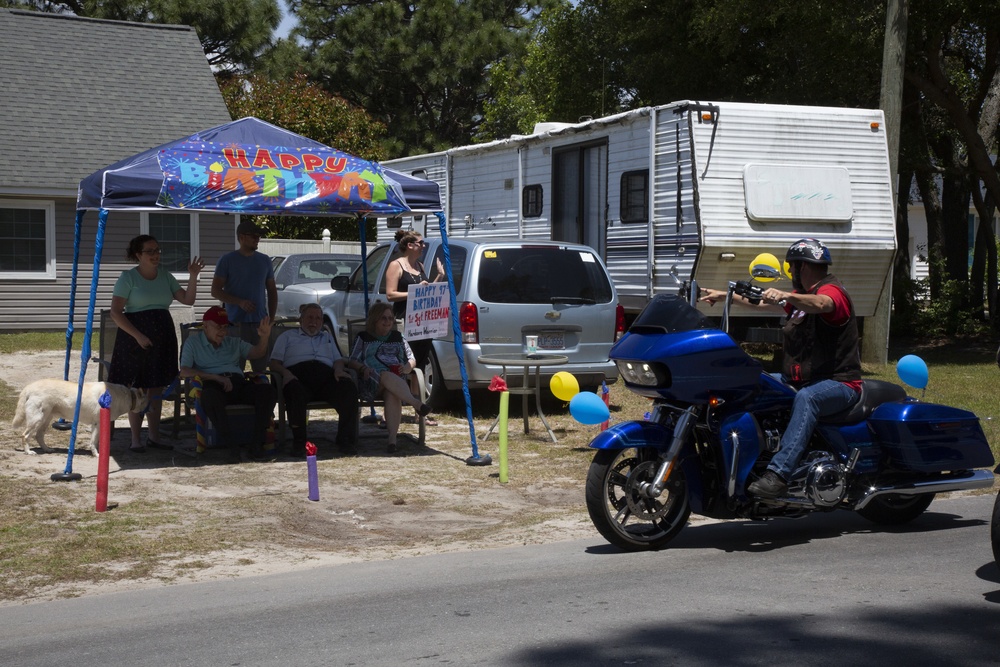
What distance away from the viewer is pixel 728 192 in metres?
14.5

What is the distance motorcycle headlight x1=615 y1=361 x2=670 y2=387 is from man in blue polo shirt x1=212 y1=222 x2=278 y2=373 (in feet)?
16.5

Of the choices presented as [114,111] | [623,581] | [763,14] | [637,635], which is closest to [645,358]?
[623,581]

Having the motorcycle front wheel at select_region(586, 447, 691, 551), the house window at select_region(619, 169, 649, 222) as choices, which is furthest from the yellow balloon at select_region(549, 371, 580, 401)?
the house window at select_region(619, 169, 649, 222)

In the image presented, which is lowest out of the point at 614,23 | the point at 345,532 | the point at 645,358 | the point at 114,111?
the point at 345,532

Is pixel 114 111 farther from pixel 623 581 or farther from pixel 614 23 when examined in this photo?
pixel 623 581

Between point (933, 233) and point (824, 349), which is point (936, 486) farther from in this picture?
point (933, 233)

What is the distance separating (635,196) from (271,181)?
6.96m

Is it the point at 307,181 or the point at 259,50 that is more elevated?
the point at 259,50

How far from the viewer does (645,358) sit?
6652 millimetres

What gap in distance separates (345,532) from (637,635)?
2944 millimetres

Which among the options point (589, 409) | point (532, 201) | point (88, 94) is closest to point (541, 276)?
point (589, 409)

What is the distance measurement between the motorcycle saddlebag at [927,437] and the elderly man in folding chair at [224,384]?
5.03 meters

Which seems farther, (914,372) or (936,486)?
(914,372)

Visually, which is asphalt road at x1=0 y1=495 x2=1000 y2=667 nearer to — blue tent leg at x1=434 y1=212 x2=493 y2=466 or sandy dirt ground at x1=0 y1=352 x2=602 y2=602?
sandy dirt ground at x1=0 y1=352 x2=602 y2=602
